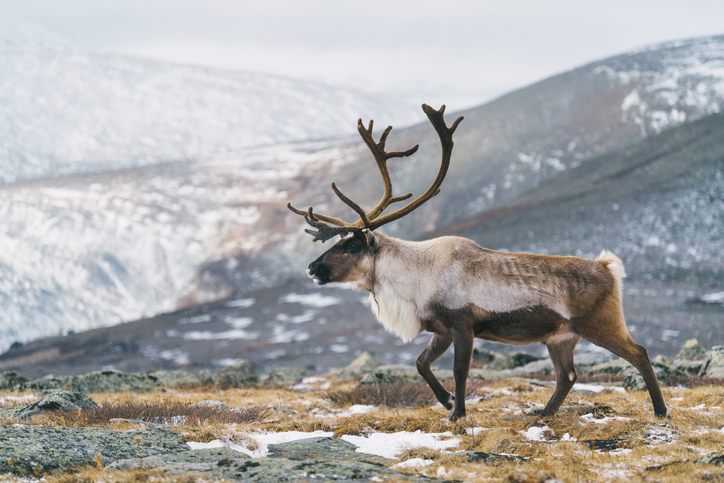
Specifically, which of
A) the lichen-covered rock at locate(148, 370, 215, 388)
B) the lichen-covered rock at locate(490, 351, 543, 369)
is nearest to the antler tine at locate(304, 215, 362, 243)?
the lichen-covered rock at locate(148, 370, 215, 388)

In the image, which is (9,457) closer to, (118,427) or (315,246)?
(118,427)

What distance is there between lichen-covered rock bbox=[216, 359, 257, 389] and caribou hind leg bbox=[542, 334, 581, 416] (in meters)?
8.54

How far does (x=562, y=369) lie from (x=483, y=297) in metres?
1.57

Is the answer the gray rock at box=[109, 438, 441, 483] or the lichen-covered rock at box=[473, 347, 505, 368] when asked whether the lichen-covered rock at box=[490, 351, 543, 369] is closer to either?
the lichen-covered rock at box=[473, 347, 505, 368]

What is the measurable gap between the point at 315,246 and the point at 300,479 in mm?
61877

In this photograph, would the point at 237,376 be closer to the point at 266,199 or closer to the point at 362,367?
the point at 362,367

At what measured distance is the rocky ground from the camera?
4496 mm

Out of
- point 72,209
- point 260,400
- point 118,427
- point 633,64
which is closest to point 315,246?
point 72,209

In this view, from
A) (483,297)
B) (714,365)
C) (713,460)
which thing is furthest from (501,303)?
(714,365)

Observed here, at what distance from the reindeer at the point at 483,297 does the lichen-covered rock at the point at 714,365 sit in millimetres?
5973

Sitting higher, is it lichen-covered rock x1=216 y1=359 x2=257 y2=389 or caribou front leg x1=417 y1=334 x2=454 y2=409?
caribou front leg x1=417 y1=334 x2=454 y2=409

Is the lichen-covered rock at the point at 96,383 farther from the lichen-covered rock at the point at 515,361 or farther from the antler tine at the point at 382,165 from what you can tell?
the lichen-covered rock at the point at 515,361

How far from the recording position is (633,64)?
7638 centimetres

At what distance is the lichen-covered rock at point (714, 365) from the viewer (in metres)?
11.6
